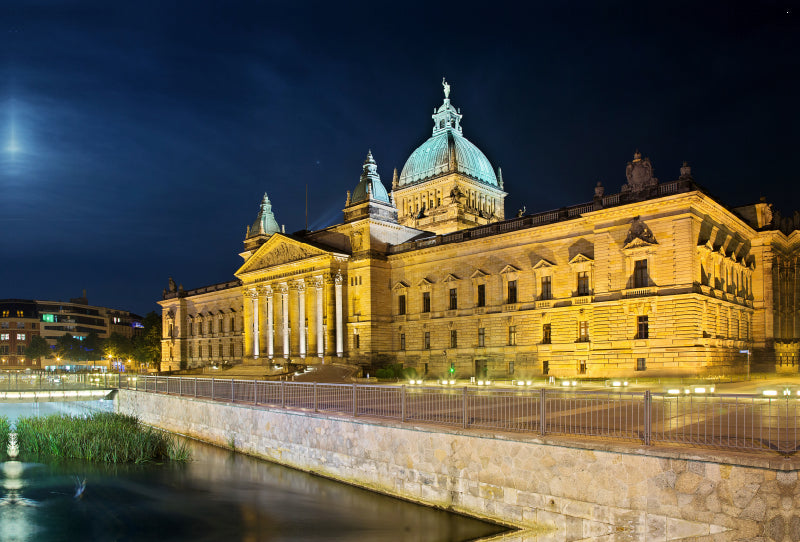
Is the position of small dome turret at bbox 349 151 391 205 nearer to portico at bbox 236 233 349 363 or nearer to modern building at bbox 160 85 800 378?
modern building at bbox 160 85 800 378

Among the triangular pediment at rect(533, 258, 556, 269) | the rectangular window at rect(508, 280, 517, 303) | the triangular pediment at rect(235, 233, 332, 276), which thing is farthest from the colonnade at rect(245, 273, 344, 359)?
the triangular pediment at rect(533, 258, 556, 269)

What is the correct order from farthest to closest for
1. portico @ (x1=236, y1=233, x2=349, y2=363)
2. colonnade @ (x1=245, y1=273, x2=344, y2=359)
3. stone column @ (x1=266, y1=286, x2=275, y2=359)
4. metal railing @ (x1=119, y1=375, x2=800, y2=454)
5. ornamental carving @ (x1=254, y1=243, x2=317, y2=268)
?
stone column @ (x1=266, y1=286, x2=275, y2=359) → ornamental carving @ (x1=254, y1=243, x2=317, y2=268) → colonnade @ (x1=245, y1=273, x2=344, y2=359) → portico @ (x1=236, y1=233, x2=349, y2=363) → metal railing @ (x1=119, y1=375, x2=800, y2=454)

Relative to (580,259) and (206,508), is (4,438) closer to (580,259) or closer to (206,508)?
(206,508)

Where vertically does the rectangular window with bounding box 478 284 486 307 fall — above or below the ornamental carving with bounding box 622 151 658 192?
below

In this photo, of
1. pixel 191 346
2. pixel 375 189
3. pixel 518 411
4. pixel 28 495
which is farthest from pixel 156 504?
pixel 191 346

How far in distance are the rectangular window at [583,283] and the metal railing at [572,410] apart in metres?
22.2

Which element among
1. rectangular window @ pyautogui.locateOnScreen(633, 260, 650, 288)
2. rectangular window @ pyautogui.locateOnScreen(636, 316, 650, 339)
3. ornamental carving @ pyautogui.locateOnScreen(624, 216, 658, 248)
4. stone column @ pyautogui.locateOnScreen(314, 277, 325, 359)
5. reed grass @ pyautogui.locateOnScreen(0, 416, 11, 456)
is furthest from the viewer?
stone column @ pyautogui.locateOnScreen(314, 277, 325, 359)

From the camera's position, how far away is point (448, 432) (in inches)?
635

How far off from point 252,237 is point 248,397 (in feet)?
187

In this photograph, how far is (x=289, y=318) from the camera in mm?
66438

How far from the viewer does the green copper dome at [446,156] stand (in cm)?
8050

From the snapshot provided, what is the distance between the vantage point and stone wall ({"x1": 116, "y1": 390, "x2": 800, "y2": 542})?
10.9 m

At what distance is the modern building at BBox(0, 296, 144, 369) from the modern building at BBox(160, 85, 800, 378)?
98.8 meters

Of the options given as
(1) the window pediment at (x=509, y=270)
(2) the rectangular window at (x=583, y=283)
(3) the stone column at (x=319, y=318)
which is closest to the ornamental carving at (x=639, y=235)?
(2) the rectangular window at (x=583, y=283)
